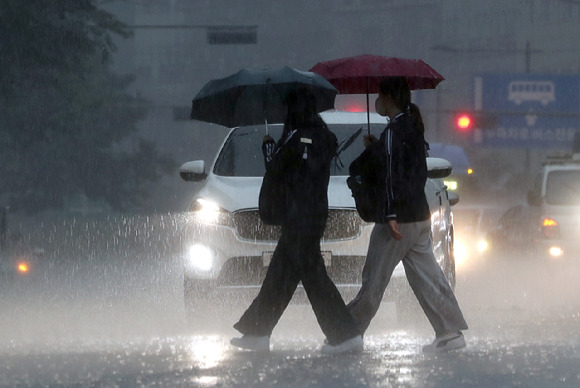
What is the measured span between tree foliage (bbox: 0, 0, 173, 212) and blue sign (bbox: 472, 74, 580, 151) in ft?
47.2

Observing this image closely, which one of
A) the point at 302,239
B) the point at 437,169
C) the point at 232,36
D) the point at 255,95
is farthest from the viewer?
the point at 232,36

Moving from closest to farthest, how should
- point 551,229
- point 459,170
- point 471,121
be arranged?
point 551,229
point 459,170
point 471,121

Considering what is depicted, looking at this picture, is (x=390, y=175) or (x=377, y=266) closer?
(x=390, y=175)

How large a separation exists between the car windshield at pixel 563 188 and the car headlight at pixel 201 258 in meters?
7.49

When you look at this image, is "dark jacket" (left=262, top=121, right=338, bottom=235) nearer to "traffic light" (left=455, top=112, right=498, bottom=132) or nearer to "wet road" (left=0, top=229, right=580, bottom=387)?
"wet road" (left=0, top=229, right=580, bottom=387)

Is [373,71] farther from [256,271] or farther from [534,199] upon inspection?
[534,199]

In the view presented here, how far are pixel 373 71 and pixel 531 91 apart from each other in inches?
1483

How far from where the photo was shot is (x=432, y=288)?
8.46 m

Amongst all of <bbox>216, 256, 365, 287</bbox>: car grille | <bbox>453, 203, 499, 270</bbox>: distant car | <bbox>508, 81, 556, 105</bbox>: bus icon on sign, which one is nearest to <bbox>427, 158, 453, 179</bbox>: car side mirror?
<bbox>216, 256, 365, 287</bbox>: car grille

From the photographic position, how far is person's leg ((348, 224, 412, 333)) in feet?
27.7

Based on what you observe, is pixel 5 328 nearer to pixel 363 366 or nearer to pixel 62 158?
pixel 363 366

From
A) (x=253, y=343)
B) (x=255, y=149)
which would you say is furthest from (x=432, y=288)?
(x=255, y=149)

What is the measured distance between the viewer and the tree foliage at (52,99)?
76.1ft

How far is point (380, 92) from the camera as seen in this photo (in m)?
8.65
